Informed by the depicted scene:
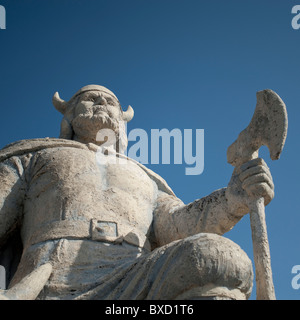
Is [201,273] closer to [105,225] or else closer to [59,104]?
[105,225]

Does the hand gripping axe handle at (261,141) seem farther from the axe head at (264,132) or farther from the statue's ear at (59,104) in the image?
the statue's ear at (59,104)

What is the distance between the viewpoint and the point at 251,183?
668 cm

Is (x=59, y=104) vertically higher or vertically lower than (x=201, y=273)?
higher

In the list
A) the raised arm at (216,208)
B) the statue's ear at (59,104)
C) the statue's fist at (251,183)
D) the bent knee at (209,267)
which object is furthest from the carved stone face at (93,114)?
the bent knee at (209,267)

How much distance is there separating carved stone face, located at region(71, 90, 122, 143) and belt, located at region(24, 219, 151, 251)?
2024mm

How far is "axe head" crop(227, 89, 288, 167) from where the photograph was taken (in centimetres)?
677

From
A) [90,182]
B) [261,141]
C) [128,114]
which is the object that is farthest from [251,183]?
[128,114]

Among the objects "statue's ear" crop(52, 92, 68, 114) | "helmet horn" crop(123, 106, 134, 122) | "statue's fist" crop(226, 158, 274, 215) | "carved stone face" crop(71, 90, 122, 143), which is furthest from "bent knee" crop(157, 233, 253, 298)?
"statue's ear" crop(52, 92, 68, 114)

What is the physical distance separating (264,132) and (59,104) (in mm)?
3916

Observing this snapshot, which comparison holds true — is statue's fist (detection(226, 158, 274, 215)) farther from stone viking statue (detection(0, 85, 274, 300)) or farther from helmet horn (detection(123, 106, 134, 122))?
helmet horn (detection(123, 106, 134, 122))

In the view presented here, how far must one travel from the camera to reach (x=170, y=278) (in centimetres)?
560

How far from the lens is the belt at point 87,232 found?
22.9 feet
